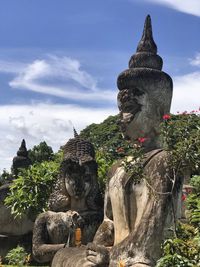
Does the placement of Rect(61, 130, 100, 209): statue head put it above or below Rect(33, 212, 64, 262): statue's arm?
above

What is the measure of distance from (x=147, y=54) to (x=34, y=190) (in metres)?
4.35

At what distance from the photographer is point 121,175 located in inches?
228

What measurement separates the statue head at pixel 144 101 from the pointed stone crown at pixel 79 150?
175 cm

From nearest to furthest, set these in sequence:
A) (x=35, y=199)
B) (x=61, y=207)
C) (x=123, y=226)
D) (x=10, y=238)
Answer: (x=123, y=226), (x=61, y=207), (x=35, y=199), (x=10, y=238)

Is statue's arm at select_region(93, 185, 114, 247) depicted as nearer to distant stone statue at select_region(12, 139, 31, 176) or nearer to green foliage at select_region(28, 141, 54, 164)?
distant stone statue at select_region(12, 139, 31, 176)

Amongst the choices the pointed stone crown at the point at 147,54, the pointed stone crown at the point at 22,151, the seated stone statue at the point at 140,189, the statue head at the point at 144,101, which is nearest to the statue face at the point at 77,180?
the seated stone statue at the point at 140,189

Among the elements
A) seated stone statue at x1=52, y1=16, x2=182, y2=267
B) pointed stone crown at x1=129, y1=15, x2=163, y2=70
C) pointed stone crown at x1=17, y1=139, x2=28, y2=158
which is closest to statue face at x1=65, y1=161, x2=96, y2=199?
seated stone statue at x1=52, y1=16, x2=182, y2=267

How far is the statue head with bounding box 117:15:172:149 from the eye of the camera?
5918mm

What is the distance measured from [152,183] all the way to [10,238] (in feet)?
27.3

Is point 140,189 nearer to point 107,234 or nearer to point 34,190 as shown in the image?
point 107,234

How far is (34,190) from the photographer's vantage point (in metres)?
9.77

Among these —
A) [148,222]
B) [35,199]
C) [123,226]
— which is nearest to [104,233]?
[123,226]

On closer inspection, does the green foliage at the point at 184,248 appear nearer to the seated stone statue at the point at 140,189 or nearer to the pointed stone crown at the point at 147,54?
the seated stone statue at the point at 140,189

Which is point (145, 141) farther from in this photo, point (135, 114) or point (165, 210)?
point (165, 210)
